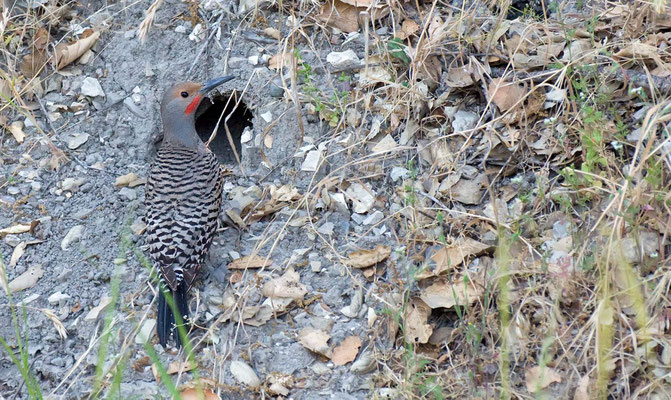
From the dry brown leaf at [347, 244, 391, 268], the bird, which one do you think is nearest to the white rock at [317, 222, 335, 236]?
the dry brown leaf at [347, 244, 391, 268]

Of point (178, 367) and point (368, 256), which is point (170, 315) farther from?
point (368, 256)

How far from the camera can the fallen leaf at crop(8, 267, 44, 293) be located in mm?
4555

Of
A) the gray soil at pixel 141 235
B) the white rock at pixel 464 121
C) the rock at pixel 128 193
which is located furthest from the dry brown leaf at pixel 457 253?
the rock at pixel 128 193

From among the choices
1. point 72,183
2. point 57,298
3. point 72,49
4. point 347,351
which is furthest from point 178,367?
point 72,49

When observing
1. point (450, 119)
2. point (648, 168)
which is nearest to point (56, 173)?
point (450, 119)

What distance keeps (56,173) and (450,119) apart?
8.08ft

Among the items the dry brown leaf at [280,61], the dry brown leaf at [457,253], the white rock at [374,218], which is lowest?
the white rock at [374,218]

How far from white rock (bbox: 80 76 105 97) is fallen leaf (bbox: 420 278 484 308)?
2.74 metres

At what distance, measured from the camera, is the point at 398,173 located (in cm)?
458

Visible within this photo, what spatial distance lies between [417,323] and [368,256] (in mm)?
539

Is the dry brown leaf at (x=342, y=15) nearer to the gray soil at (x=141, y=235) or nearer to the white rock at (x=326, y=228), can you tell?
the gray soil at (x=141, y=235)

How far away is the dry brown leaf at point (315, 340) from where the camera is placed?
3.92 metres

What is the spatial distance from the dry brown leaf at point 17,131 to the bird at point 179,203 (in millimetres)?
947

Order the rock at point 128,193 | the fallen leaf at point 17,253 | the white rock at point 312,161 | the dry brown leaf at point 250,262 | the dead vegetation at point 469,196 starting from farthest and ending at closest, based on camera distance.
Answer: the rock at point 128,193 < the white rock at point 312,161 < the fallen leaf at point 17,253 < the dry brown leaf at point 250,262 < the dead vegetation at point 469,196
